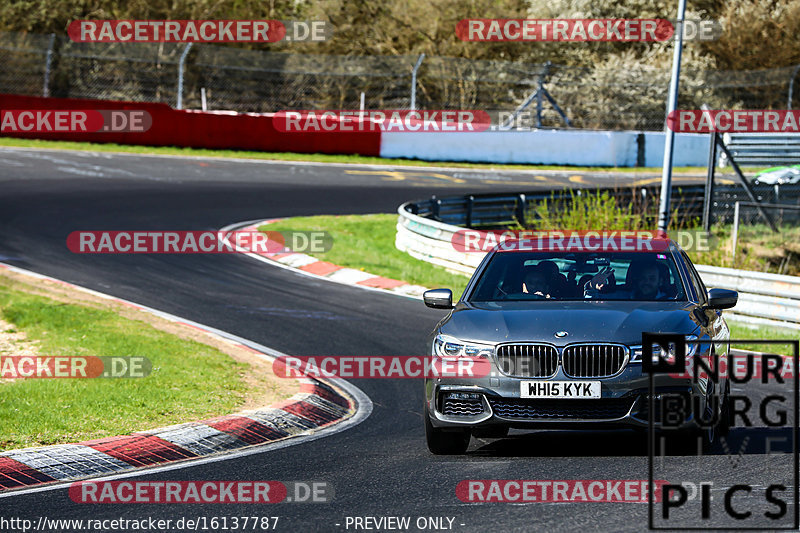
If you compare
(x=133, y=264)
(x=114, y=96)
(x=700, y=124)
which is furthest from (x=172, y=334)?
(x=700, y=124)

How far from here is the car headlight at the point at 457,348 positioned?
24.9ft

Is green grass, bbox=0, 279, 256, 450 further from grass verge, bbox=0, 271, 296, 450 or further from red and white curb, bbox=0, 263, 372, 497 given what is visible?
red and white curb, bbox=0, 263, 372, 497

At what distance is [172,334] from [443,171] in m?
21.1

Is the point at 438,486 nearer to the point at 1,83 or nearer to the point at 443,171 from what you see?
the point at 443,171

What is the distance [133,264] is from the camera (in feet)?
59.0

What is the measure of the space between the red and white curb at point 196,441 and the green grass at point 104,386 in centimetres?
26

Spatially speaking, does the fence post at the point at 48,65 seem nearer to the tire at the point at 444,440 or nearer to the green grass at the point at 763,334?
the green grass at the point at 763,334

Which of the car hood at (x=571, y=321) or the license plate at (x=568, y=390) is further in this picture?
the car hood at (x=571, y=321)

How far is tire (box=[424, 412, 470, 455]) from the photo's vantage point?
7.95 m

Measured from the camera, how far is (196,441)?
8344 mm

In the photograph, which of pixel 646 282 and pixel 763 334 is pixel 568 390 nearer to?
pixel 646 282

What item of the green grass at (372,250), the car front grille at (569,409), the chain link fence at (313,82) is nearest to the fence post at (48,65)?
the chain link fence at (313,82)

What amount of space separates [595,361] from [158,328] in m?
6.95

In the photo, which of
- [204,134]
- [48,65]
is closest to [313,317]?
[204,134]
